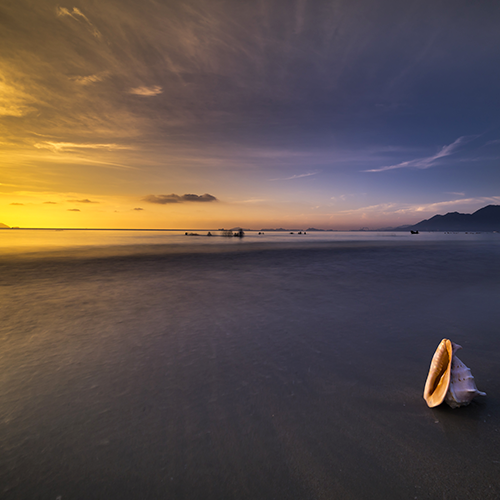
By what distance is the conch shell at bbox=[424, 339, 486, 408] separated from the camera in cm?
323

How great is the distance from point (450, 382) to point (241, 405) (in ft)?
9.13

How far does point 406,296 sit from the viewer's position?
9.77 metres

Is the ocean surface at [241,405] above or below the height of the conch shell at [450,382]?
below

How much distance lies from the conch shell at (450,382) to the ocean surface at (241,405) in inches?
7.1

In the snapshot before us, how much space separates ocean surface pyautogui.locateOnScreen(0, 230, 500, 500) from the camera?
98.5 inches

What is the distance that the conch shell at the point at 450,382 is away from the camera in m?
3.23

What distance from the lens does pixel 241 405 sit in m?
3.60

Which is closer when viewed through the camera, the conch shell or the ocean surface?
the ocean surface

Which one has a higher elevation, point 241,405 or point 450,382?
point 450,382

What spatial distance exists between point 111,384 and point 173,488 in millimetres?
2259

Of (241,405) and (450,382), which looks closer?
(450,382)

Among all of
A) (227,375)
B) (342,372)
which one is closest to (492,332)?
(342,372)

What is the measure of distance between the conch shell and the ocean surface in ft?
0.59

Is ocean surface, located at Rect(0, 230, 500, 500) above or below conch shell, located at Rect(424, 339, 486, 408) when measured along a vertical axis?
below
